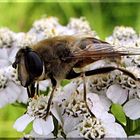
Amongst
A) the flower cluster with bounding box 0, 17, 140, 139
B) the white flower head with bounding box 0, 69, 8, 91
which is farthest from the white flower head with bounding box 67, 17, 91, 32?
the white flower head with bounding box 0, 69, 8, 91

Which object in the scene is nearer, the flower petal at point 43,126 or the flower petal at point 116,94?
the flower petal at point 43,126

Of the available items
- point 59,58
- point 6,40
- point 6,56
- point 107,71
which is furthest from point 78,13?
point 59,58

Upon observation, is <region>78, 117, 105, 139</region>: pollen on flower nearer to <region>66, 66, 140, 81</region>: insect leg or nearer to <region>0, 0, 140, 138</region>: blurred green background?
<region>66, 66, 140, 81</region>: insect leg

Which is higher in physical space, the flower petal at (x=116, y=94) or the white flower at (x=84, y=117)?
the flower petal at (x=116, y=94)

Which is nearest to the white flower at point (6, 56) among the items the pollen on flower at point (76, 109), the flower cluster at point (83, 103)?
the flower cluster at point (83, 103)

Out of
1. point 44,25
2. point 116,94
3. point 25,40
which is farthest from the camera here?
point 44,25

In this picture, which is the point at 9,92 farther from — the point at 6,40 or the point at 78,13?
the point at 78,13

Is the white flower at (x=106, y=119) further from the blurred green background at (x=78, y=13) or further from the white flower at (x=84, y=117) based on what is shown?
the blurred green background at (x=78, y=13)
